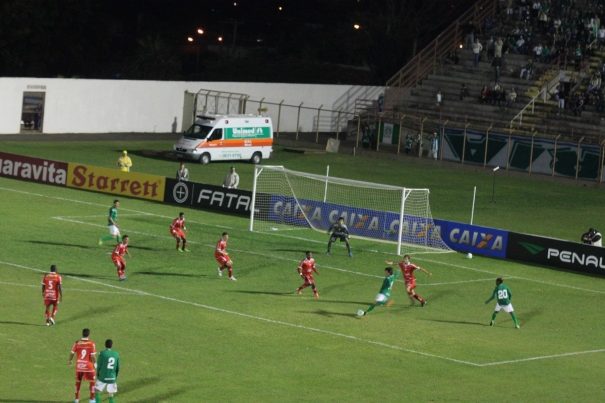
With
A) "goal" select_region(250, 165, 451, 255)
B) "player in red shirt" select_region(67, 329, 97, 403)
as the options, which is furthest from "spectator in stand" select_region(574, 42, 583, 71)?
"player in red shirt" select_region(67, 329, 97, 403)

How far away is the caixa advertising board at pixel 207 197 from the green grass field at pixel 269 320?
918 millimetres

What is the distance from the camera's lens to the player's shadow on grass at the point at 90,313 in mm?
34628

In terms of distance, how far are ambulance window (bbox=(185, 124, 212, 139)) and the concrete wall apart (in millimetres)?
10250

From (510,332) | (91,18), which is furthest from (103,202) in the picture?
(91,18)

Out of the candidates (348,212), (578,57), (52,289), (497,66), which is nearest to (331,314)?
(52,289)

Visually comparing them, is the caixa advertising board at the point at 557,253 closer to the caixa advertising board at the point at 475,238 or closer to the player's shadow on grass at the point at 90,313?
the caixa advertising board at the point at 475,238

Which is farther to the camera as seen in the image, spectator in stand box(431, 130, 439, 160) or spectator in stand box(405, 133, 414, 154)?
spectator in stand box(405, 133, 414, 154)

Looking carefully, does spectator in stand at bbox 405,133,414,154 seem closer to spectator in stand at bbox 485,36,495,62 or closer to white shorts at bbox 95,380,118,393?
spectator in stand at bbox 485,36,495,62

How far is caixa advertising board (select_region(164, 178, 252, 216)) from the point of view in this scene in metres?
55.8

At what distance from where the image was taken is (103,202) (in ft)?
188

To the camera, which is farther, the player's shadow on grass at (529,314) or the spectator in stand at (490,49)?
the spectator in stand at (490,49)

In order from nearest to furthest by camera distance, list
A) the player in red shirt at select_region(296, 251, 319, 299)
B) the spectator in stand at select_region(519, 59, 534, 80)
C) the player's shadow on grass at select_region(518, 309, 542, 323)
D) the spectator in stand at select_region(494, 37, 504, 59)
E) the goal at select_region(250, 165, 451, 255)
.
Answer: the player's shadow on grass at select_region(518, 309, 542, 323), the player in red shirt at select_region(296, 251, 319, 299), the goal at select_region(250, 165, 451, 255), the spectator in stand at select_region(519, 59, 534, 80), the spectator in stand at select_region(494, 37, 504, 59)

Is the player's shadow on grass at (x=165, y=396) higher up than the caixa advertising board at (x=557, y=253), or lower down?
lower down

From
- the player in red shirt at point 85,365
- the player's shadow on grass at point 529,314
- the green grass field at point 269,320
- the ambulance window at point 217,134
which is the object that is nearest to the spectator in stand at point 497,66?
the ambulance window at point 217,134
